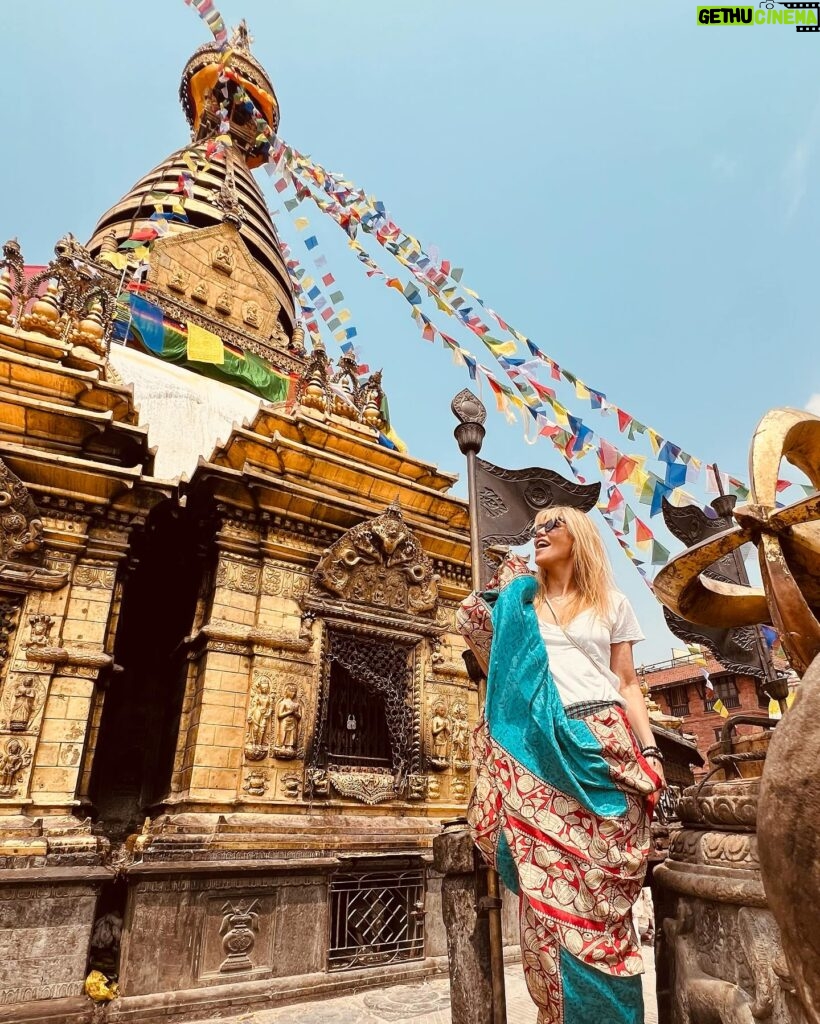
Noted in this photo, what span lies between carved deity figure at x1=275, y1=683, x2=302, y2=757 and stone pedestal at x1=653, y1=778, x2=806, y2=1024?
15.2ft

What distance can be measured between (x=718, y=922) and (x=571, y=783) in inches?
23.1

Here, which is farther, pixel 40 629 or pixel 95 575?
pixel 95 575

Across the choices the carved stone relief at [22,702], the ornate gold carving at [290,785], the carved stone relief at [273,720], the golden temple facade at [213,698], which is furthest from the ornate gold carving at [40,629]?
the ornate gold carving at [290,785]

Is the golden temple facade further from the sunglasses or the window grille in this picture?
the sunglasses

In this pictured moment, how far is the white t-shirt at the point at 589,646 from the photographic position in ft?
6.59

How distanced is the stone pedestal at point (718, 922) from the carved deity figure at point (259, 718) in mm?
4605

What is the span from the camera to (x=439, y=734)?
7.15 m

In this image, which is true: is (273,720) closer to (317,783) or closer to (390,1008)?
(317,783)

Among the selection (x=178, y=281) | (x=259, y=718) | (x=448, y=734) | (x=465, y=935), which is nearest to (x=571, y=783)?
(x=465, y=935)

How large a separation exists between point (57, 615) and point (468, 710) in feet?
15.3

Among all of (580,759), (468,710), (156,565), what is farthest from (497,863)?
(156,565)

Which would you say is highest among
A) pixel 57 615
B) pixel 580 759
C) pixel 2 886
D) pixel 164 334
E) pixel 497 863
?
pixel 164 334

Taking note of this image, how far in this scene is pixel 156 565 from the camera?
802 cm

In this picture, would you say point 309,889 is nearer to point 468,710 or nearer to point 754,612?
point 468,710
